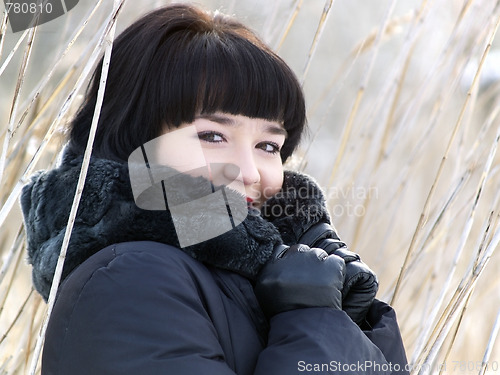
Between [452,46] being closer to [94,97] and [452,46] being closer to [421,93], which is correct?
[421,93]

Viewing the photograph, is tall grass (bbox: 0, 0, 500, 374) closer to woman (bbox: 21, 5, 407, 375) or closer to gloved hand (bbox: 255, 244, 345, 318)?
woman (bbox: 21, 5, 407, 375)

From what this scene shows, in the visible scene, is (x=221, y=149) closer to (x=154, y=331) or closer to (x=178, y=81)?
(x=178, y=81)

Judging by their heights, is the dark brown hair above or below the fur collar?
above

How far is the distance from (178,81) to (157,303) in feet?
1.26

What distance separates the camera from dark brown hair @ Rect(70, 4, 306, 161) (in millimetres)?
1005

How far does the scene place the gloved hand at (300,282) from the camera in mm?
862

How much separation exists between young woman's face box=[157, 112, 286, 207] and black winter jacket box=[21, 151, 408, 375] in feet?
0.26

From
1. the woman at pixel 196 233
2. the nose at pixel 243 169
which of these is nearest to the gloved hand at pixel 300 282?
the woman at pixel 196 233

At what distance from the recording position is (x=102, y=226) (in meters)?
0.87

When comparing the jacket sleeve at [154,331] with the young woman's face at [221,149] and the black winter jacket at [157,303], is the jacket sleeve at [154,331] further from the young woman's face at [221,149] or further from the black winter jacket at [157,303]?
the young woman's face at [221,149]

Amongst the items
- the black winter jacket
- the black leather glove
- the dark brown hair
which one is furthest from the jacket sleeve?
the dark brown hair

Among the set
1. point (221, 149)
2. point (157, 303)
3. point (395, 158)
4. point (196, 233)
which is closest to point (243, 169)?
point (221, 149)

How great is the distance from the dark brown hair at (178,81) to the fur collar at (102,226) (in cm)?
12

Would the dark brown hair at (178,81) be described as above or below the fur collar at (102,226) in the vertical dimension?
above
